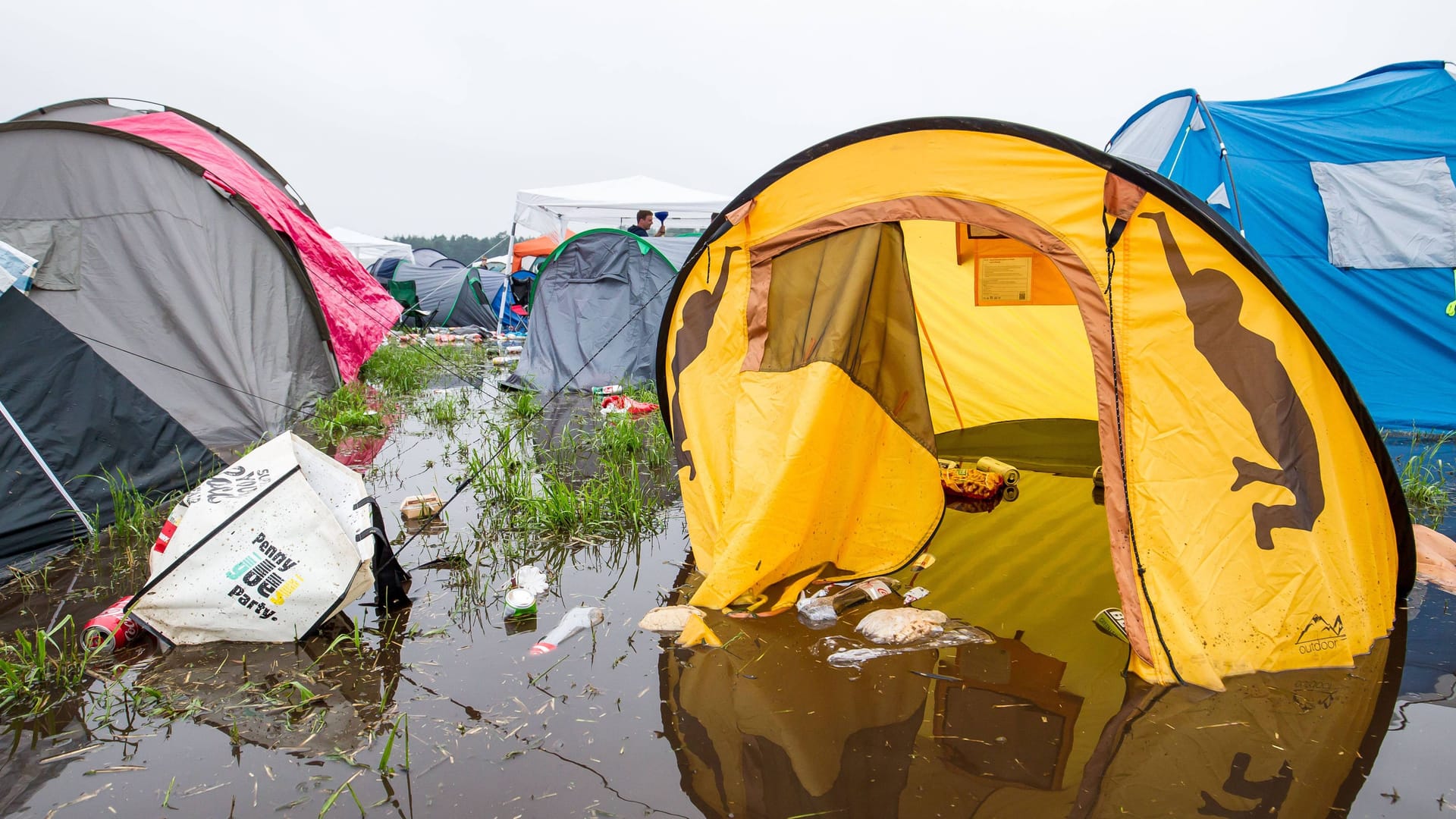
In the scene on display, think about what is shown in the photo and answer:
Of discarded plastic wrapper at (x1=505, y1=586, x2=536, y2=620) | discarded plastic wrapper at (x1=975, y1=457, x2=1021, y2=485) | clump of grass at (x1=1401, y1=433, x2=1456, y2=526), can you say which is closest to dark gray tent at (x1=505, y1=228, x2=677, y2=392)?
discarded plastic wrapper at (x1=975, y1=457, x2=1021, y2=485)

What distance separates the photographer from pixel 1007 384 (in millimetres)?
5941

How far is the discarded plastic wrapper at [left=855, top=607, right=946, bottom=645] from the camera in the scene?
307 centimetres

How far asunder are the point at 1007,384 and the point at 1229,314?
10.6 feet

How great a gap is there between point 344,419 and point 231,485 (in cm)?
384

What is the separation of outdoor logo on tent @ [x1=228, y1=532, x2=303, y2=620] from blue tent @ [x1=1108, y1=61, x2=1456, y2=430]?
688cm

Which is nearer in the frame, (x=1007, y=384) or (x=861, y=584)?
(x=861, y=584)

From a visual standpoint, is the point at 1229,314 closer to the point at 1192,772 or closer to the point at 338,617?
the point at 1192,772

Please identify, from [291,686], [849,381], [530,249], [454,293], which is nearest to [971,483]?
[849,381]

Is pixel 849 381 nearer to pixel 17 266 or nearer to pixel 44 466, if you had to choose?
pixel 44 466

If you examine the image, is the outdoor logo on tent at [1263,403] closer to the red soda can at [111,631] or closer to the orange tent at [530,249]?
the red soda can at [111,631]

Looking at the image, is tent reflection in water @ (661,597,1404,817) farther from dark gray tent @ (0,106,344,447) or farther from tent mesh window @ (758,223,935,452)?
dark gray tent @ (0,106,344,447)

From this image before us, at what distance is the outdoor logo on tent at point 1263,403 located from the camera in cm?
271

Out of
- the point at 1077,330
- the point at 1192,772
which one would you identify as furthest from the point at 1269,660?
the point at 1077,330

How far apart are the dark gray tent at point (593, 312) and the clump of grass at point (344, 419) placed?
88.9 inches
